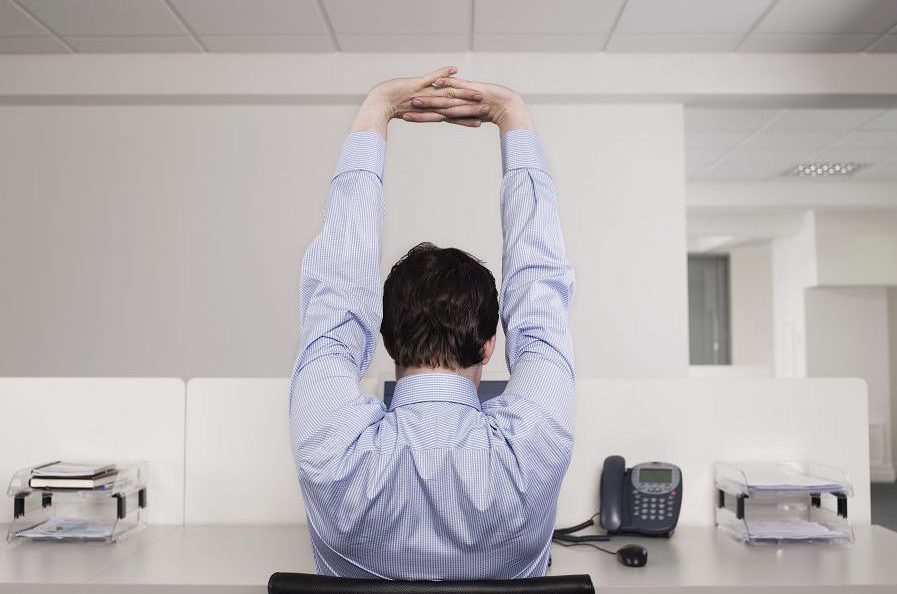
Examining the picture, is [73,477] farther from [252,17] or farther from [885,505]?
[885,505]

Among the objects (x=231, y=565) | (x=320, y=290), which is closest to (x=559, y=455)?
(x=320, y=290)

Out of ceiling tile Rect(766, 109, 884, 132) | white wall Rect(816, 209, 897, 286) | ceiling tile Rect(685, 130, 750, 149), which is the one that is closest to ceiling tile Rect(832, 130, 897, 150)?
ceiling tile Rect(766, 109, 884, 132)

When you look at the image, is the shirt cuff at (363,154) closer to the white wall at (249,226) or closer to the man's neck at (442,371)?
the man's neck at (442,371)

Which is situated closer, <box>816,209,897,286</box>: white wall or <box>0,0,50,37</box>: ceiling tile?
<box>0,0,50,37</box>: ceiling tile

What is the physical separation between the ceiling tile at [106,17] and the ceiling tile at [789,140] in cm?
390

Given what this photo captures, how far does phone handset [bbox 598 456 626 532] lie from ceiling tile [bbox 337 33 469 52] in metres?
2.56

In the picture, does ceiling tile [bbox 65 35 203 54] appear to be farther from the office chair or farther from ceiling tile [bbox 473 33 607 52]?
the office chair

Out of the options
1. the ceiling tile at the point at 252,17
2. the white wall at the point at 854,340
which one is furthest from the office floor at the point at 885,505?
the ceiling tile at the point at 252,17

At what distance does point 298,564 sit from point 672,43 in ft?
10.6

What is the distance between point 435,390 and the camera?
961 millimetres

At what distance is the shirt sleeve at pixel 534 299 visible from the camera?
3.03ft

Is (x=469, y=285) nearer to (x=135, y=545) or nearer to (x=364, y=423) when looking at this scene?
(x=364, y=423)

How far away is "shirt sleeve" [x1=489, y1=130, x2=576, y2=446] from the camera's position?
923mm

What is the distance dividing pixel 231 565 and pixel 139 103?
327cm
